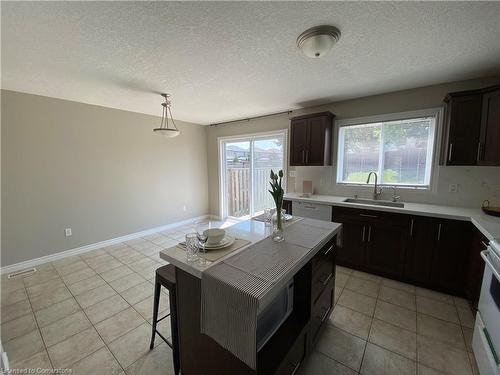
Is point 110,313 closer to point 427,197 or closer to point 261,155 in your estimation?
point 261,155

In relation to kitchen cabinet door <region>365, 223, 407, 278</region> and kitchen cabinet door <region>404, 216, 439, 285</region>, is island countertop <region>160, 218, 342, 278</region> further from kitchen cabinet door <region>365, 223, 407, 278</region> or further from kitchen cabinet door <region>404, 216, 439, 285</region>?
Result: kitchen cabinet door <region>404, 216, 439, 285</region>

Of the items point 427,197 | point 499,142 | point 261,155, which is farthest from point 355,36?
point 261,155

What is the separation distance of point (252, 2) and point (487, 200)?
127 inches

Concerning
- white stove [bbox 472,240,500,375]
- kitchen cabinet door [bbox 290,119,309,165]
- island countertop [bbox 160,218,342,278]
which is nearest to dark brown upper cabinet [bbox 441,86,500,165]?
white stove [bbox 472,240,500,375]

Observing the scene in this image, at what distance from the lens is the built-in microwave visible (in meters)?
1.16

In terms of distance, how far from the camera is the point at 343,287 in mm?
2449

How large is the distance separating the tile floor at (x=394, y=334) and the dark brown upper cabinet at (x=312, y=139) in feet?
6.03

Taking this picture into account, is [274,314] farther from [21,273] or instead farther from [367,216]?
[21,273]

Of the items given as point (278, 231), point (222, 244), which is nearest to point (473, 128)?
point (278, 231)

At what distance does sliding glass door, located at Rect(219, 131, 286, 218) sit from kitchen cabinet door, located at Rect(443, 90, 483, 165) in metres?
2.31

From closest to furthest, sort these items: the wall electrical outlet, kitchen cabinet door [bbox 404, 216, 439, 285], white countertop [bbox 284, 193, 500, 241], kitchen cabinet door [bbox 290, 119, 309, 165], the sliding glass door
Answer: white countertop [bbox 284, 193, 500, 241] → kitchen cabinet door [bbox 404, 216, 439, 285] → the wall electrical outlet → kitchen cabinet door [bbox 290, 119, 309, 165] → the sliding glass door

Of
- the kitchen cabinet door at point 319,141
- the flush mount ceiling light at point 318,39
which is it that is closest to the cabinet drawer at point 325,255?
the flush mount ceiling light at point 318,39

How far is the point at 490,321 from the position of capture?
1.34 m

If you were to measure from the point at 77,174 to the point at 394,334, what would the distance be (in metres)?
4.57
